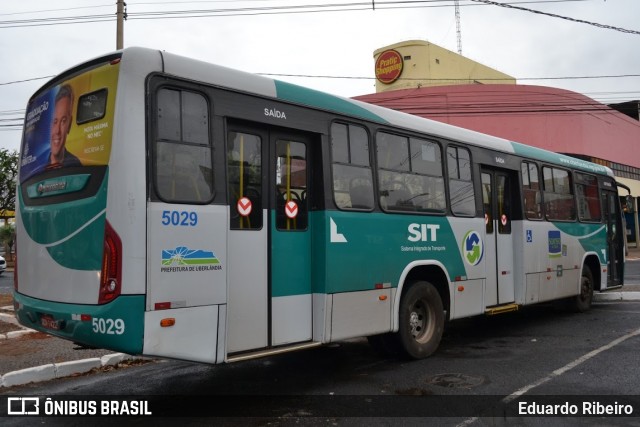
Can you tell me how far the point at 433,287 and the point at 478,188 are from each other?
2000 mm

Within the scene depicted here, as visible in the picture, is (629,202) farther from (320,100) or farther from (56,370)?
(56,370)

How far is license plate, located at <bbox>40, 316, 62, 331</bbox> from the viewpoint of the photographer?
5.03 meters

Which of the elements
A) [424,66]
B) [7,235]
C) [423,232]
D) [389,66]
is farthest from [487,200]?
[7,235]


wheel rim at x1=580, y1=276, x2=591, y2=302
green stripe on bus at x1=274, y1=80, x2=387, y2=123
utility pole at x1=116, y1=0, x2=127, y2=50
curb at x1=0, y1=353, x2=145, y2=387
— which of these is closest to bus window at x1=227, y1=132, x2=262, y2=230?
green stripe on bus at x1=274, y1=80, x2=387, y2=123

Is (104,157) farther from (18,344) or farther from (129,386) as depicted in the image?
(18,344)

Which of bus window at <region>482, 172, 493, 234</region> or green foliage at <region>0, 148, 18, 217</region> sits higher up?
green foliage at <region>0, 148, 18, 217</region>

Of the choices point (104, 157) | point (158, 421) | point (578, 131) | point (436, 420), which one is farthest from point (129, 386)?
point (578, 131)

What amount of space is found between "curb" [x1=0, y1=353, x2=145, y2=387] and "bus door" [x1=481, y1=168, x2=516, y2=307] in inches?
223

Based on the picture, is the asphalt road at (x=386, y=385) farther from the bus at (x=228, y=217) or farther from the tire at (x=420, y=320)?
the bus at (x=228, y=217)

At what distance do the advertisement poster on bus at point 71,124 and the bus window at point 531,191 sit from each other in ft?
24.4

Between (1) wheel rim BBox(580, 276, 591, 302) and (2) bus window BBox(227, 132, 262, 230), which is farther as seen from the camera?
(1) wheel rim BBox(580, 276, 591, 302)

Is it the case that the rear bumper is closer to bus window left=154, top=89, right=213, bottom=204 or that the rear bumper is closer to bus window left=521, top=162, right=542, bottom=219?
bus window left=154, top=89, right=213, bottom=204

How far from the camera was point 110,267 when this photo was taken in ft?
15.1

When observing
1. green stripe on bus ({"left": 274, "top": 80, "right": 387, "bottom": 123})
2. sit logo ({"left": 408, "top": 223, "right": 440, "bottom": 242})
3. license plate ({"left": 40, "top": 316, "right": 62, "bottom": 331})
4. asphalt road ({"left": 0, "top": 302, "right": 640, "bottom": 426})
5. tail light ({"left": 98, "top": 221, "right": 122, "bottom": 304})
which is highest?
green stripe on bus ({"left": 274, "top": 80, "right": 387, "bottom": 123})
